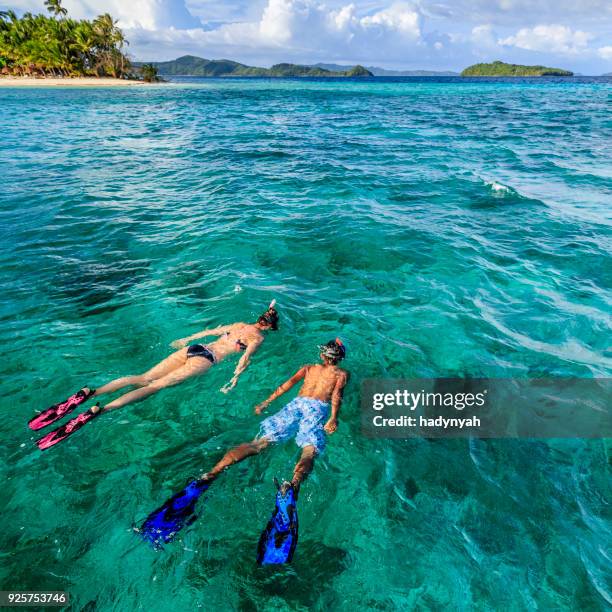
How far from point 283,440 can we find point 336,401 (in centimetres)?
123

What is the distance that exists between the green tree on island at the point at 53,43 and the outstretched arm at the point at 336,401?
441ft

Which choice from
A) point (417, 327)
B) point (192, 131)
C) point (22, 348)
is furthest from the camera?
point (192, 131)

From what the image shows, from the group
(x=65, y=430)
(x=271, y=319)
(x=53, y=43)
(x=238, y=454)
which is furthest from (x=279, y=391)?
(x=53, y=43)

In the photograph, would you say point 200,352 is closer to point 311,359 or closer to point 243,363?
point 243,363

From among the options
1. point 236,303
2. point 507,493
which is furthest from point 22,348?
point 507,493

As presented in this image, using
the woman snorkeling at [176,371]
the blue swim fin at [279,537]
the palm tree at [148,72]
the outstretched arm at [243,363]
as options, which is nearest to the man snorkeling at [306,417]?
the blue swim fin at [279,537]

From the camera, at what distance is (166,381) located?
305 inches

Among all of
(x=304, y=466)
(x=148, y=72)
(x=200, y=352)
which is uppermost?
(x=148, y=72)

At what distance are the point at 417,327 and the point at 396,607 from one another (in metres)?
6.38

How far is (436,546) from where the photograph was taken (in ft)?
17.6

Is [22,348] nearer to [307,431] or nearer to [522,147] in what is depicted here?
[307,431]

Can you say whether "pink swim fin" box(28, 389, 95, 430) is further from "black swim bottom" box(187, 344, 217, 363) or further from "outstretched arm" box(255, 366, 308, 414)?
"outstretched arm" box(255, 366, 308, 414)

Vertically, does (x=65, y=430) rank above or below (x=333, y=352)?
below

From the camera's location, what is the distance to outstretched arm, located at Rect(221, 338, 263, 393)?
800cm
